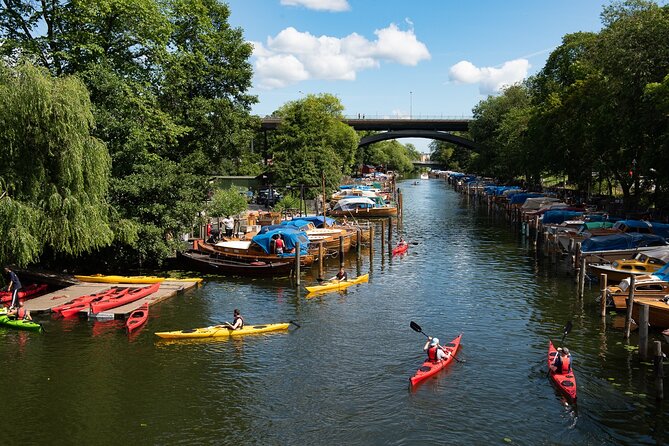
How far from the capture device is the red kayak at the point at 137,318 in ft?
93.1

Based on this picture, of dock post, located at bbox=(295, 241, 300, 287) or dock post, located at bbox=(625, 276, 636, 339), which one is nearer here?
dock post, located at bbox=(625, 276, 636, 339)

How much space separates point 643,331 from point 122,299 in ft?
83.2

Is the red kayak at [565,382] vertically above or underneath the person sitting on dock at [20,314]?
underneath

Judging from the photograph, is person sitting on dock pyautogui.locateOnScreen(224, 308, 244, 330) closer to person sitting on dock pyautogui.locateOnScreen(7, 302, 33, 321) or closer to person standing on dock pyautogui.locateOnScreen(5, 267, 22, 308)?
person sitting on dock pyautogui.locateOnScreen(7, 302, 33, 321)

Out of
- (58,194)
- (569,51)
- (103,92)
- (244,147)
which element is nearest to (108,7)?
(103,92)

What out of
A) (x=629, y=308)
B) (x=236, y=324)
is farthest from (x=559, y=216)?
(x=236, y=324)

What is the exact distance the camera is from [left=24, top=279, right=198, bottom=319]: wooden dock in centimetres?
3034

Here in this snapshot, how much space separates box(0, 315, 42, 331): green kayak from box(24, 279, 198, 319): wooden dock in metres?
2.07

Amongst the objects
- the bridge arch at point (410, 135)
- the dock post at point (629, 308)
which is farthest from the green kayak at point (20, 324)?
the bridge arch at point (410, 135)

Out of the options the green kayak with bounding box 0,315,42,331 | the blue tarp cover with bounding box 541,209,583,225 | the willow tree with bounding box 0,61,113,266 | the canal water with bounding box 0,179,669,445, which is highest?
the willow tree with bounding box 0,61,113,266

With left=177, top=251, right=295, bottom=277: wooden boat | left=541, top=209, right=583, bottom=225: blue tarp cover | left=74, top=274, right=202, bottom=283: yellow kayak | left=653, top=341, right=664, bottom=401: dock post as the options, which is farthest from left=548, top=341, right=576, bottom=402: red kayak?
left=541, top=209, right=583, bottom=225: blue tarp cover

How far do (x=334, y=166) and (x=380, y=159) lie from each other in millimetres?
109267

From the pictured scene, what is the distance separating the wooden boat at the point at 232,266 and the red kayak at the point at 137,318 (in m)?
10.4

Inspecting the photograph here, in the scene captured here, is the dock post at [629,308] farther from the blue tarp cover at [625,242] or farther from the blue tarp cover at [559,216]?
the blue tarp cover at [559,216]
